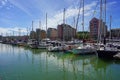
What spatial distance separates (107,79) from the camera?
17.6 m

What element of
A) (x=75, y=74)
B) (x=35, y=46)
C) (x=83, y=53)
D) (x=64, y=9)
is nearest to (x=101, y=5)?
(x=83, y=53)

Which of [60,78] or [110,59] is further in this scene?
[110,59]

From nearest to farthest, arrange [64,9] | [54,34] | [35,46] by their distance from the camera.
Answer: [64,9] → [35,46] → [54,34]

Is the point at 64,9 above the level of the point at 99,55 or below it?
above

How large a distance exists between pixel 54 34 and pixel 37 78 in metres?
154

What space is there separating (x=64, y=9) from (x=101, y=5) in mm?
16279

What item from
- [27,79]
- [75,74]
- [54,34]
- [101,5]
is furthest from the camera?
[54,34]

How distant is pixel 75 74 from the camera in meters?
19.2

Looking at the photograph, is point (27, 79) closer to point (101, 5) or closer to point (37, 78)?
point (37, 78)

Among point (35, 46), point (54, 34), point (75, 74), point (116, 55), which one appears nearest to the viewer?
point (75, 74)

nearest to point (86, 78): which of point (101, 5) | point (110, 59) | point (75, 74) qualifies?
point (75, 74)

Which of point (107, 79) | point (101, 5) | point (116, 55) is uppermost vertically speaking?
point (101, 5)

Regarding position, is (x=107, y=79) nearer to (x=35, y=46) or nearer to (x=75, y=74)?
(x=75, y=74)

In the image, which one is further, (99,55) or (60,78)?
(99,55)
